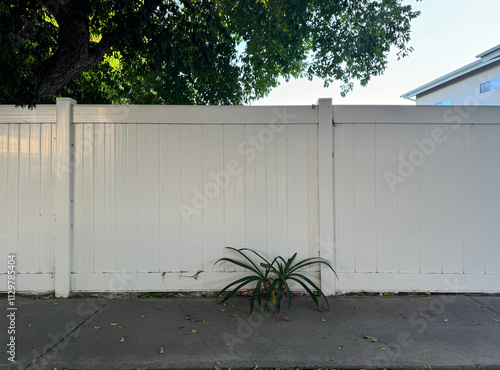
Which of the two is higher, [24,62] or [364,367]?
[24,62]

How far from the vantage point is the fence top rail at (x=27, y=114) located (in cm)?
411

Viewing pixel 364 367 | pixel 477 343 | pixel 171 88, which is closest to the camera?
pixel 364 367

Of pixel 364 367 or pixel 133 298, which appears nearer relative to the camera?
pixel 364 367

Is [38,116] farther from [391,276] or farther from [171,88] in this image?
[391,276]

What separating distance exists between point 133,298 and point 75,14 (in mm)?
3385

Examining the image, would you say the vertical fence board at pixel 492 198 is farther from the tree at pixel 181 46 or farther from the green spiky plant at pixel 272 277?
the tree at pixel 181 46

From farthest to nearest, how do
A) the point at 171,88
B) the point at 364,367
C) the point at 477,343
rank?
1. the point at 171,88
2. the point at 477,343
3. the point at 364,367

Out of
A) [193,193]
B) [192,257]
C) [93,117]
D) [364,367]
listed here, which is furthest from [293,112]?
[364,367]

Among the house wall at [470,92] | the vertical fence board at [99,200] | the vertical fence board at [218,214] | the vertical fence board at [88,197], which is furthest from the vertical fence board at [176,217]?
the house wall at [470,92]

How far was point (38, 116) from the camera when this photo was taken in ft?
13.5

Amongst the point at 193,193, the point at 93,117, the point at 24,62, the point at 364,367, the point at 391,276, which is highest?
the point at 24,62

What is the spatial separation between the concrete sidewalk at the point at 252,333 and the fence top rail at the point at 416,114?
80.6 inches

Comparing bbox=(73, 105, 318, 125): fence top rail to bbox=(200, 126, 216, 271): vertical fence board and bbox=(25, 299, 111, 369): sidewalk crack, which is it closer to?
bbox=(200, 126, 216, 271): vertical fence board

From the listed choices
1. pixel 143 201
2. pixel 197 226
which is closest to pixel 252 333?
pixel 197 226
